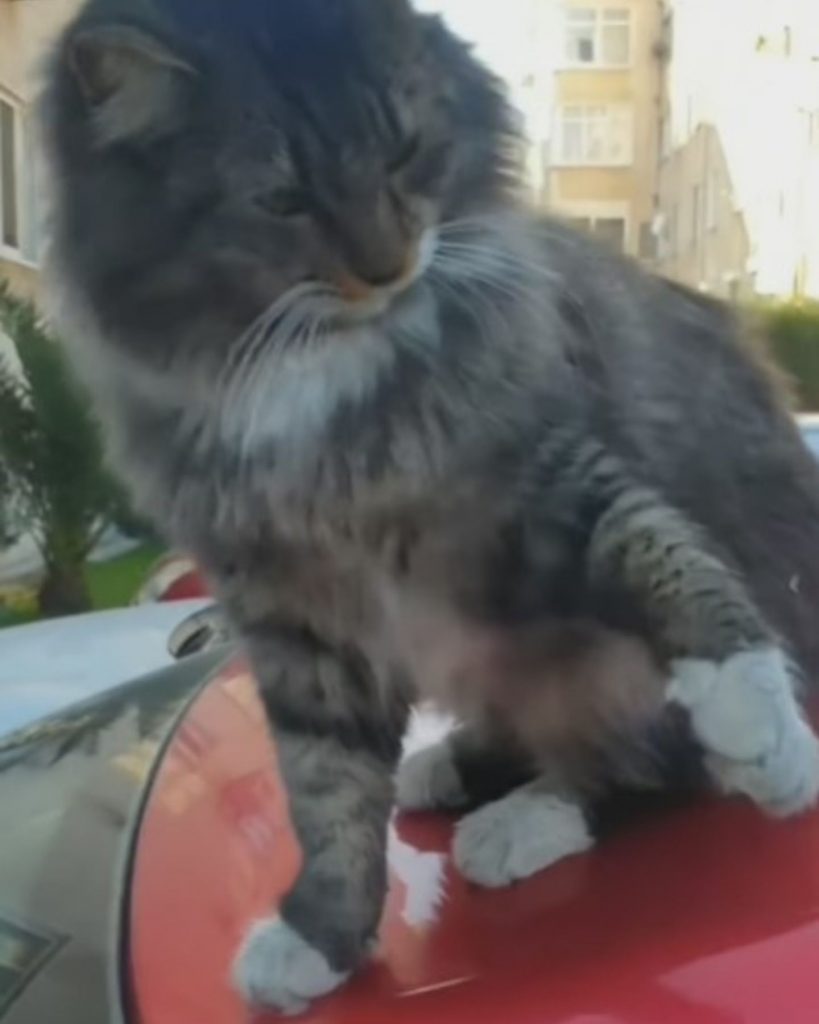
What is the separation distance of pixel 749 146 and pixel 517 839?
968 cm

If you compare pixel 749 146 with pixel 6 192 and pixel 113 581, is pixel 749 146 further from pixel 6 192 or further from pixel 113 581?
pixel 113 581

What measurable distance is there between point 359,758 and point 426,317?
0.33 meters

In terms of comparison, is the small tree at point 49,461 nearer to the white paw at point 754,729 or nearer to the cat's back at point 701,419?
the cat's back at point 701,419

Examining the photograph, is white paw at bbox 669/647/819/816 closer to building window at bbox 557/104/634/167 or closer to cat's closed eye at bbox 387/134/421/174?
cat's closed eye at bbox 387/134/421/174

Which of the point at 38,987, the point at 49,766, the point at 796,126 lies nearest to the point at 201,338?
the point at 38,987

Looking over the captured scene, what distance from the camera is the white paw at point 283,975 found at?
108 centimetres

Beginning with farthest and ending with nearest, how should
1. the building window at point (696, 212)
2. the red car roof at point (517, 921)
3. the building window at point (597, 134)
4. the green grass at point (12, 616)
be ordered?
the building window at point (597, 134)
the building window at point (696, 212)
the green grass at point (12, 616)
the red car roof at point (517, 921)

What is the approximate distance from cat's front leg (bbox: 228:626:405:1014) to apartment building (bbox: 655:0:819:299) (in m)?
8.46

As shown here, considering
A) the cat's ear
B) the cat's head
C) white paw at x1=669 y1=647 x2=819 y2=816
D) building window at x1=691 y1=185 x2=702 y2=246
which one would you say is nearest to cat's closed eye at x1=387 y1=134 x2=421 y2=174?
the cat's head

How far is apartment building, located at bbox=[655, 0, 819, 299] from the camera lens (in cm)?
1016

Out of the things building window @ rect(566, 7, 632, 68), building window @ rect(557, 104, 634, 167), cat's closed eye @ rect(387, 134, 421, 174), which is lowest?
building window @ rect(557, 104, 634, 167)

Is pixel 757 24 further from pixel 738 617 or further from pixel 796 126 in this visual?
pixel 738 617

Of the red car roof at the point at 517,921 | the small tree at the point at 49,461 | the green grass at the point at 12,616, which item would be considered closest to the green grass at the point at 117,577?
the small tree at the point at 49,461

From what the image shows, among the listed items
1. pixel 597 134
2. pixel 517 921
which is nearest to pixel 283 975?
pixel 517 921
